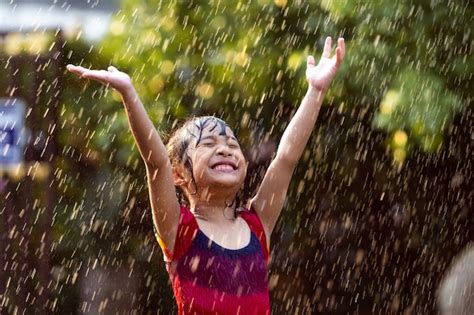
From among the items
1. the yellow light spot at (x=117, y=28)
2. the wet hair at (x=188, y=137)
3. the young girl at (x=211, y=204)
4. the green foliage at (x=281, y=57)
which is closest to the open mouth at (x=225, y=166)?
the young girl at (x=211, y=204)

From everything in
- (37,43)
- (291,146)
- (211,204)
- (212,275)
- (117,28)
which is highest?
(117,28)

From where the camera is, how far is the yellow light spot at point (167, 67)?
27.1 feet

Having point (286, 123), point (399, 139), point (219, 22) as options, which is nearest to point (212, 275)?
point (399, 139)

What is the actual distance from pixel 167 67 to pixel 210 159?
4729 mm

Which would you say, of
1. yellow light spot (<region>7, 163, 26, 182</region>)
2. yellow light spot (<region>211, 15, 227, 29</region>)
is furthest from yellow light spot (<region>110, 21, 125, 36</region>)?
yellow light spot (<region>7, 163, 26, 182</region>)

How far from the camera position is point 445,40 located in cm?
644

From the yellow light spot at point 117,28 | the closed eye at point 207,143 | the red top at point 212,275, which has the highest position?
the yellow light spot at point 117,28

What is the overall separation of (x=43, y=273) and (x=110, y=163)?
3.98 ft

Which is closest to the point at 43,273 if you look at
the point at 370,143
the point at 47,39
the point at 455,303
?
the point at 47,39

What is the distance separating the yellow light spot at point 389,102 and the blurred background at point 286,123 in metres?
0.02

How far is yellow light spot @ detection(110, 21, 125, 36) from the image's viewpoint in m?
8.40

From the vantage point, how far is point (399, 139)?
704 centimetres

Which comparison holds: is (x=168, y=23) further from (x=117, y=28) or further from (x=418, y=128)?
(x=418, y=128)

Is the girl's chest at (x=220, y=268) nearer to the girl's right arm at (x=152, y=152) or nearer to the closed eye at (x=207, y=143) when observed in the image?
the girl's right arm at (x=152, y=152)
